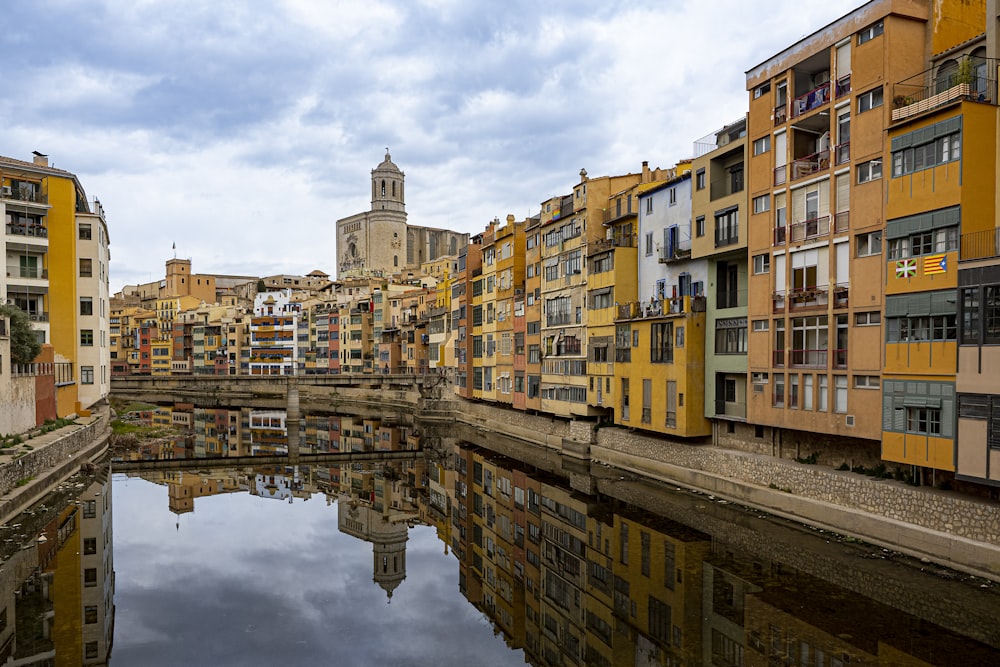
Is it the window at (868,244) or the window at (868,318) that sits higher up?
the window at (868,244)

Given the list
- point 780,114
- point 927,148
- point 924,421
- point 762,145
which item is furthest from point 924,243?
point 762,145

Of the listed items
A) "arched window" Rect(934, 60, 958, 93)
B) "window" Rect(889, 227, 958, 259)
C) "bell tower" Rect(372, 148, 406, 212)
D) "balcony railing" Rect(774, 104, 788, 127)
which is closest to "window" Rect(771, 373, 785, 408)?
"window" Rect(889, 227, 958, 259)

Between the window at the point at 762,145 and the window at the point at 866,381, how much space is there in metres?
10.9

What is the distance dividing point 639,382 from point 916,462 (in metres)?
17.5

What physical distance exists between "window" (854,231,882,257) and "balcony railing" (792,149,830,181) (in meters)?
3.52

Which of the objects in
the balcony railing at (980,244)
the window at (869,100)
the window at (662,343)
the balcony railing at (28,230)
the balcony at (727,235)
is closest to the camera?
the balcony railing at (980,244)

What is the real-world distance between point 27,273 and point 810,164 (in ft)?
180

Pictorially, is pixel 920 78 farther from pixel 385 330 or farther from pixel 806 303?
pixel 385 330

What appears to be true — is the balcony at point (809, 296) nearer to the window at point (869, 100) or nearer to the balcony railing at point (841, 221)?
the balcony railing at point (841, 221)

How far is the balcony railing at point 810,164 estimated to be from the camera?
29078 mm

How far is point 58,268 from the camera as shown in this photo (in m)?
56.9

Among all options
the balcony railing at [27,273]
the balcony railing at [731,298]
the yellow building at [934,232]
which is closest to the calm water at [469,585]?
the yellow building at [934,232]

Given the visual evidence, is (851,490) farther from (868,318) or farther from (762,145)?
(762,145)

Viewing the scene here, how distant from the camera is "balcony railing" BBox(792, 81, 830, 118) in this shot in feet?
94.9
